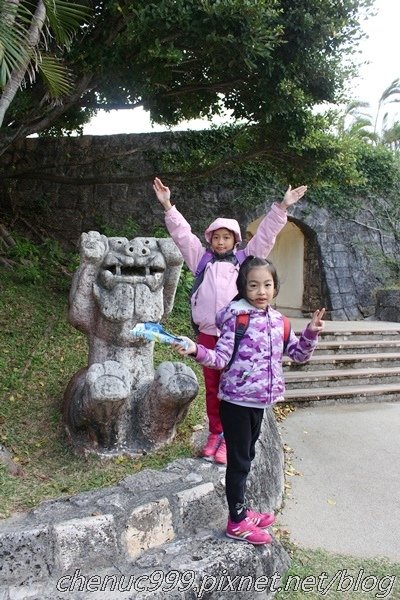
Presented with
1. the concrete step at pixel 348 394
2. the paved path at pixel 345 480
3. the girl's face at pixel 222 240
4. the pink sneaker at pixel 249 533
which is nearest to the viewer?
the pink sneaker at pixel 249 533

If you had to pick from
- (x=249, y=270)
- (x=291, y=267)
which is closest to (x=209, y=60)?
(x=249, y=270)

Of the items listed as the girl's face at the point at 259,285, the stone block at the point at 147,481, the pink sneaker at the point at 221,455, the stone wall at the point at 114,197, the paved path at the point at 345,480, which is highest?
the stone wall at the point at 114,197

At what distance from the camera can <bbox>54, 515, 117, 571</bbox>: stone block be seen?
7.12 feet

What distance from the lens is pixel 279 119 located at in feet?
19.8

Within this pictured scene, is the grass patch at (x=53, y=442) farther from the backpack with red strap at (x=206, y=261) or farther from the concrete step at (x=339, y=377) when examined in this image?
the concrete step at (x=339, y=377)

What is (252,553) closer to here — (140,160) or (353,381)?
(353,381)

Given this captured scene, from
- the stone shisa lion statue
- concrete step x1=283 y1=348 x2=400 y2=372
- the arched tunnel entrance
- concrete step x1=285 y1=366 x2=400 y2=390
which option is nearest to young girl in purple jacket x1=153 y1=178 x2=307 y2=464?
the stone shisa lion statue

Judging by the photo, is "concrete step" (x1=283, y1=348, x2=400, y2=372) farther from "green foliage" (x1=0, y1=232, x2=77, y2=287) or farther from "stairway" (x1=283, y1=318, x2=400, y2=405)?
"green foliage" (x1=0, y1=232, x2=77, y2=287)

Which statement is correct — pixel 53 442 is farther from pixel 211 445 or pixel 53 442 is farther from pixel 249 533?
pixel 249 533

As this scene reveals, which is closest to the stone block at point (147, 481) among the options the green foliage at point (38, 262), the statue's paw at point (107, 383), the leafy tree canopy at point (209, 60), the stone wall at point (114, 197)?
the statue's paw at point (107, 383)

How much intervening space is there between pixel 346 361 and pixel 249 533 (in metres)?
4.35

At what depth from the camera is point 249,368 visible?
2.31 metres

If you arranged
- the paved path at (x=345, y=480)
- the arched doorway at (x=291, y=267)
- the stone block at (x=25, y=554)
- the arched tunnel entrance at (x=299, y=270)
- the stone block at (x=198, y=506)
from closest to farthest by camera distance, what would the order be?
1. the stone block at (x=25, y=554)
2. the stone block at (x=198, y=506)
3. the paved path at (x=345, y=480)
4. the arched tunnel entrance at (x=299, y=270)
5. the arched doorway at (x=291, y=267)

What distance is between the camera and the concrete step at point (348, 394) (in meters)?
5.64
